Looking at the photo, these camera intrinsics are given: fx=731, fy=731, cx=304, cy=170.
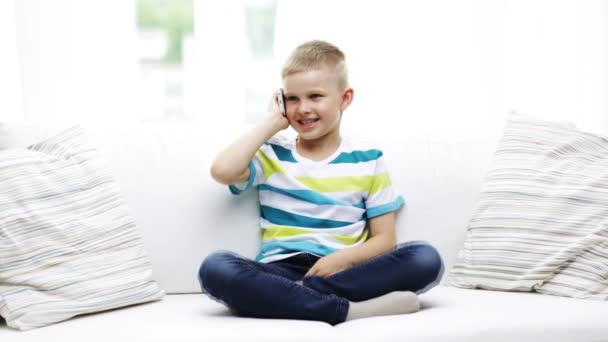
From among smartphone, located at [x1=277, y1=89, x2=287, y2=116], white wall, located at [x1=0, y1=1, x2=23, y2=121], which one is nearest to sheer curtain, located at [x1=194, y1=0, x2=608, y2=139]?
white wall, located at [x1=0, y1=1, x2=23, y2=121]

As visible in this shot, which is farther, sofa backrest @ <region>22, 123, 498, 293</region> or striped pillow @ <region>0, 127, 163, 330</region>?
sofa backrest @ <region>22, 123, 498, 293</region>

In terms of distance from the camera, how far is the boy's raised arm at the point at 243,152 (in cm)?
A: 175

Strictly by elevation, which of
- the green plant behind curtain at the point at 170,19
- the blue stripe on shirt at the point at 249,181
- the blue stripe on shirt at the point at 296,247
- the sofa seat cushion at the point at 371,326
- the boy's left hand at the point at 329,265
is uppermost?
the green plant behind curtain at the point at 170,19

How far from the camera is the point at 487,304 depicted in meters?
1.59

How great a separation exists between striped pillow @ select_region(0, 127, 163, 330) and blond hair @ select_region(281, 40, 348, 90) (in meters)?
0.54

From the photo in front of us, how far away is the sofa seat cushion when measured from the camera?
1356 millimetres

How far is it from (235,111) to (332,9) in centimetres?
67

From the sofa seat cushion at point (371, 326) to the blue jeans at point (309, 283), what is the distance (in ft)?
0.11

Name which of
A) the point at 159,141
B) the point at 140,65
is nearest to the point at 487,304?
the point at 159,141

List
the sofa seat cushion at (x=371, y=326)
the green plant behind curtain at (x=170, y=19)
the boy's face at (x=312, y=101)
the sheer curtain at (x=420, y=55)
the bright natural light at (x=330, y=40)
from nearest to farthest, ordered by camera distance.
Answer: the sofa seat cushion at (x=371, y=326) < the boy's face at (x=312, y=101) < the bright natural light at (x=330, y=40) < the sheer curtain at (x=420, y=55) < the green plant behind curtain at (x=170, y=19)

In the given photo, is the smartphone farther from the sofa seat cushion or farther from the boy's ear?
the sofa seat cushion

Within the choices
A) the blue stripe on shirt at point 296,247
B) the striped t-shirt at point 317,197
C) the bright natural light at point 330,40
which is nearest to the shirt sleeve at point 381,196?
the striped t-shirt at point 317,197

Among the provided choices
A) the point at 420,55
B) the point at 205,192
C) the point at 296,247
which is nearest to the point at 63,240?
the point at 205,192

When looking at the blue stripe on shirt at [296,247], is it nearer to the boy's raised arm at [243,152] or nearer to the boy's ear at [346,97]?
the boy's raised arm at [243,152]
